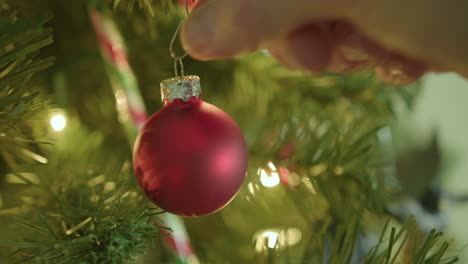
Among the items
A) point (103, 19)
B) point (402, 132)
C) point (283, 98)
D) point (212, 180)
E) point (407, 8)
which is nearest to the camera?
point (407, 8)

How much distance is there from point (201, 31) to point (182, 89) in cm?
13

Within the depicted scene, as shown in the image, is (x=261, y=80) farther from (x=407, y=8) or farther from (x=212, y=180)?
(x=407, y=8)

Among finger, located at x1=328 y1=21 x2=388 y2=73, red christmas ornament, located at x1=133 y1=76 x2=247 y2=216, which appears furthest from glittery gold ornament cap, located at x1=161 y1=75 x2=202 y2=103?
finger, located at x1=328 y1=21 x2=388 y2=73

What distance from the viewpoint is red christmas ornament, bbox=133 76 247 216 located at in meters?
0.33

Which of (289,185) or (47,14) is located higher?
(47,14)

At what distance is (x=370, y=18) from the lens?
0.64 feet

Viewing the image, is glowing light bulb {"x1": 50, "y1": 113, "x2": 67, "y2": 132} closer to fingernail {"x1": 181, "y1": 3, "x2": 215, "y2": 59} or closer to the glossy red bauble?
the glossy red bauble

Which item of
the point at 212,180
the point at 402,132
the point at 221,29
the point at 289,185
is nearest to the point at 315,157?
the point at 289,185

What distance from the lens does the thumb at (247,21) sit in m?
0.20

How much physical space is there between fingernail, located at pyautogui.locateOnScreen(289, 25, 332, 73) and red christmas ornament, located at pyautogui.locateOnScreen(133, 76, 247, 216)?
0.10 meters

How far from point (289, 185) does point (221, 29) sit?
33cm

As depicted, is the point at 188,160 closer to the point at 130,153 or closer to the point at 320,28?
the point at 320,28

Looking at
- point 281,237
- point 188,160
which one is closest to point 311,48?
point 188,160

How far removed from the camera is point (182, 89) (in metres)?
0.35
